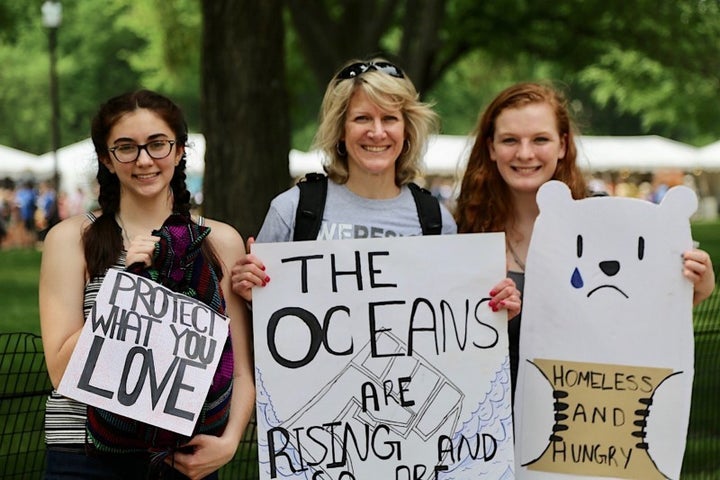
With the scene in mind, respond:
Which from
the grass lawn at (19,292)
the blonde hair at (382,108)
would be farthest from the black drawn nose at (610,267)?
the grass lawn at (19,292)

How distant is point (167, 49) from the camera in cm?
1886

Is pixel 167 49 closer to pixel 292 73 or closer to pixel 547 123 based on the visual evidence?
pixel 292 73

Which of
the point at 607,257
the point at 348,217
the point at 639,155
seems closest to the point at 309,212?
the point at 348,217

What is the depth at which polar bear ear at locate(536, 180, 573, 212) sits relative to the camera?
3727mm

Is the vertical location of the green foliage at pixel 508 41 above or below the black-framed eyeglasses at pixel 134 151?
above

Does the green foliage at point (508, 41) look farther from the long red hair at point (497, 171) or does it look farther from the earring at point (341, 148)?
the earring at point (341, 148)

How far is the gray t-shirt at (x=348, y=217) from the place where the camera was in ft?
12.2

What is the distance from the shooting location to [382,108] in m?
3.73

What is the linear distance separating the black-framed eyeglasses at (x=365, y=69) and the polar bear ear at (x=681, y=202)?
102 cm

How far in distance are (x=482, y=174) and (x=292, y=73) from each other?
14.9 m

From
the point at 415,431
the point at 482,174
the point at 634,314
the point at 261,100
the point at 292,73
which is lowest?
the point at 415,431

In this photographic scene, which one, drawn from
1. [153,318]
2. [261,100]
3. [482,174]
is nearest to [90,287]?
[153,318]

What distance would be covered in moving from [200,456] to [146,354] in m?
0.34

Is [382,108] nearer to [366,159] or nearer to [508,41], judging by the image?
[366,159]
